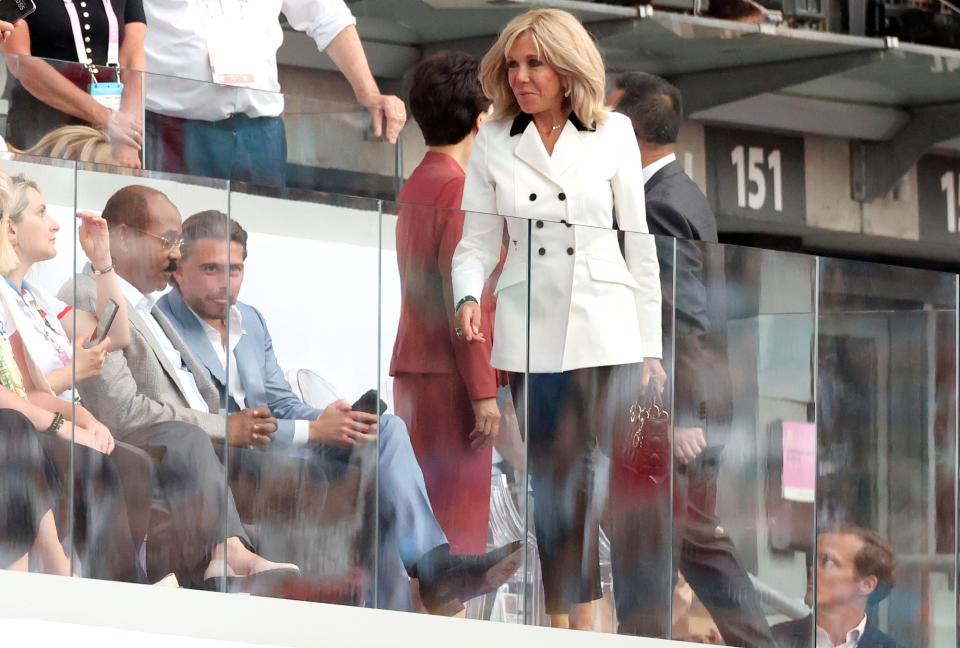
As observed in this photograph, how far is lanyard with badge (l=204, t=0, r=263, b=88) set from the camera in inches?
233

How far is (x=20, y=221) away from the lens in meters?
5.02

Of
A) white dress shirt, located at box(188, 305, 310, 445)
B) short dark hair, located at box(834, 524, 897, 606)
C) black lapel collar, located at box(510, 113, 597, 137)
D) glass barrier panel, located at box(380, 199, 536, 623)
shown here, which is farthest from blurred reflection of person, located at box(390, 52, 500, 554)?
short dark hair, located at box(834, 524, 897, 606)

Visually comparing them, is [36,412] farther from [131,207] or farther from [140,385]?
[131,207]

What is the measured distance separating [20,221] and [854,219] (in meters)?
10.1

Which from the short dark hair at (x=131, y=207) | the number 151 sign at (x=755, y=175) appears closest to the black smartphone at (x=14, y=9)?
the short dark hair at (x=131, y=207)

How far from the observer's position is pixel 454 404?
17.7 feet

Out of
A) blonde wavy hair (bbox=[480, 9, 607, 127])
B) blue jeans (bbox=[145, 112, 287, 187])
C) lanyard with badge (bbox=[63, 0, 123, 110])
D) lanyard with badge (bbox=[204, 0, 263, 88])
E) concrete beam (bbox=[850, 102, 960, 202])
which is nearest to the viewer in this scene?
blonde wavy hair (bbox=[480, 9, 607, 127])

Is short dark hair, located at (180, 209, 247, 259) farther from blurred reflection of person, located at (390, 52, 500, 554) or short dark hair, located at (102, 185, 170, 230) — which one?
blurred reflection of person, located at (390, 52, 500, 554)

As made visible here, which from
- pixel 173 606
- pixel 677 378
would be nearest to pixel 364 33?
pixel 677 378

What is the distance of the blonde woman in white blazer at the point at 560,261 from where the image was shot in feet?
17.5

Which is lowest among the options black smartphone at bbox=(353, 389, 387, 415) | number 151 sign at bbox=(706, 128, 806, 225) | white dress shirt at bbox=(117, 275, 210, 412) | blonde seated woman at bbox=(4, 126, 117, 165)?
black smartphone at bbox=(353, 389, 387, 415)

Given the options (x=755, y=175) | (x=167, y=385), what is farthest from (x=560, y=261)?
(x=755, y=175)

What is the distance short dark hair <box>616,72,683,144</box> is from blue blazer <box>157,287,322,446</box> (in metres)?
1.39

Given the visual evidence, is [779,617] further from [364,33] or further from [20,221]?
[364,33]
